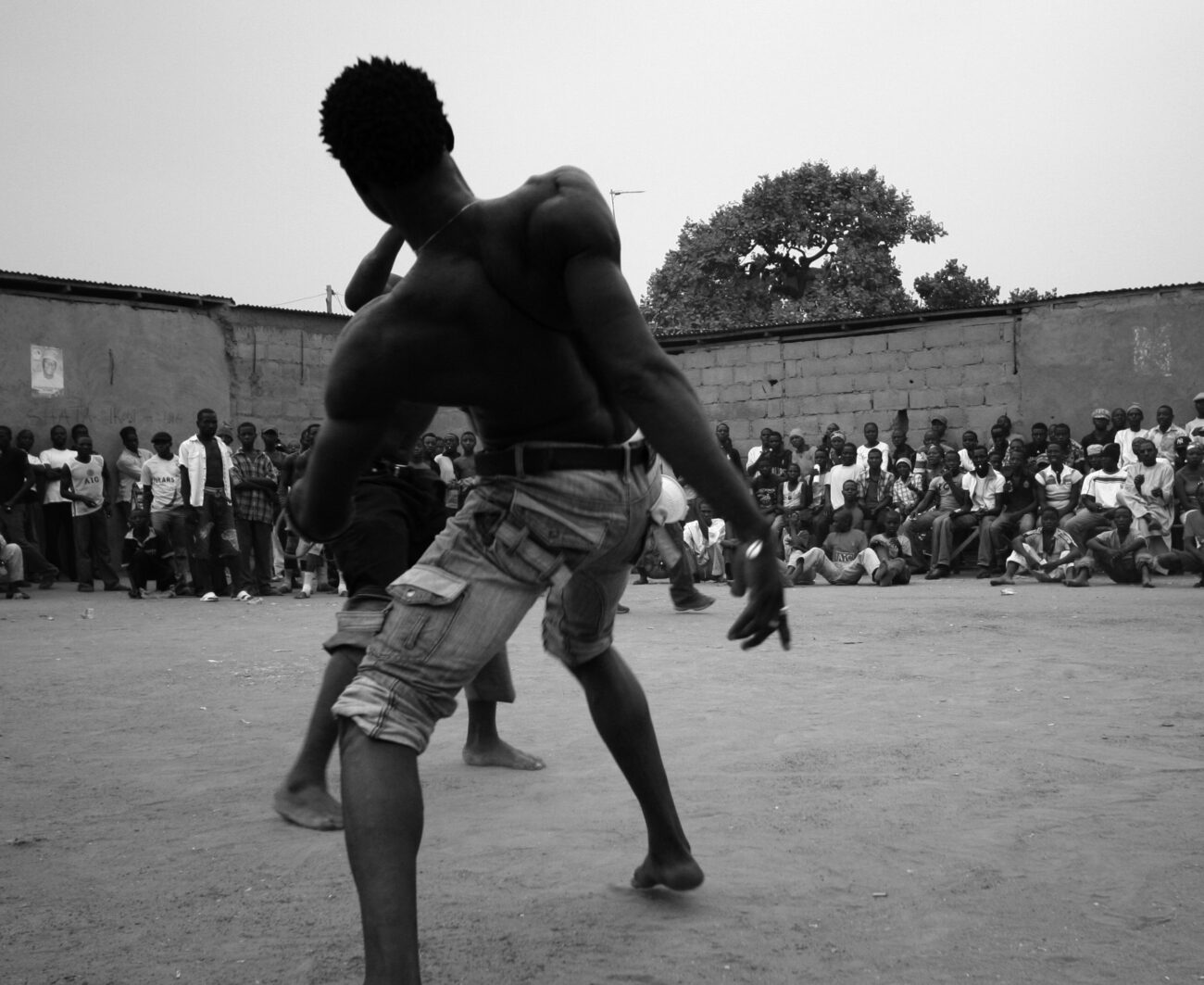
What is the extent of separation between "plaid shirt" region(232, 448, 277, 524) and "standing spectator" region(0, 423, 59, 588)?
2452mm

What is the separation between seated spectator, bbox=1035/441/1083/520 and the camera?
1277cm

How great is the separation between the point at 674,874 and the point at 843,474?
1188 centimetres

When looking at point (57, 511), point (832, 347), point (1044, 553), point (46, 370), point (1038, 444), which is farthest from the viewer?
point (832, 347)

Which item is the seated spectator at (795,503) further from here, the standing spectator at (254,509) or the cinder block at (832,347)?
the standing spectator at (254,509)

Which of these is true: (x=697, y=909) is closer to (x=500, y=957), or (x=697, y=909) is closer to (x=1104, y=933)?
(x=500, y=957)

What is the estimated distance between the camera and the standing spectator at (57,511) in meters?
14.3

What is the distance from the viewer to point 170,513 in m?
12.9

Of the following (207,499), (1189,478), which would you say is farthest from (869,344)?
(207,499)

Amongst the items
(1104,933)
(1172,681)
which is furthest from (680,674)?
(1104,933)

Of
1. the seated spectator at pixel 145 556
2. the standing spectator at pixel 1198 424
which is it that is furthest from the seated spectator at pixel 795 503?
the seated spectator at pixel 145 556

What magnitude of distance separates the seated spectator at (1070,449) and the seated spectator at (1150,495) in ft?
3.49

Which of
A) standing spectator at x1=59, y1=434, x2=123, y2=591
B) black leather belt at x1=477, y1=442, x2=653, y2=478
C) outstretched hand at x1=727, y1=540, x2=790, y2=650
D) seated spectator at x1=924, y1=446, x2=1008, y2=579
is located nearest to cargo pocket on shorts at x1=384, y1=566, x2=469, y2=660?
black leather belt at x1=477, y1=442, x2=653, y2=478

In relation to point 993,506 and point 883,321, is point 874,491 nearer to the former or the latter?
point 993,506

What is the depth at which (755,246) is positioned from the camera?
1328 inches
